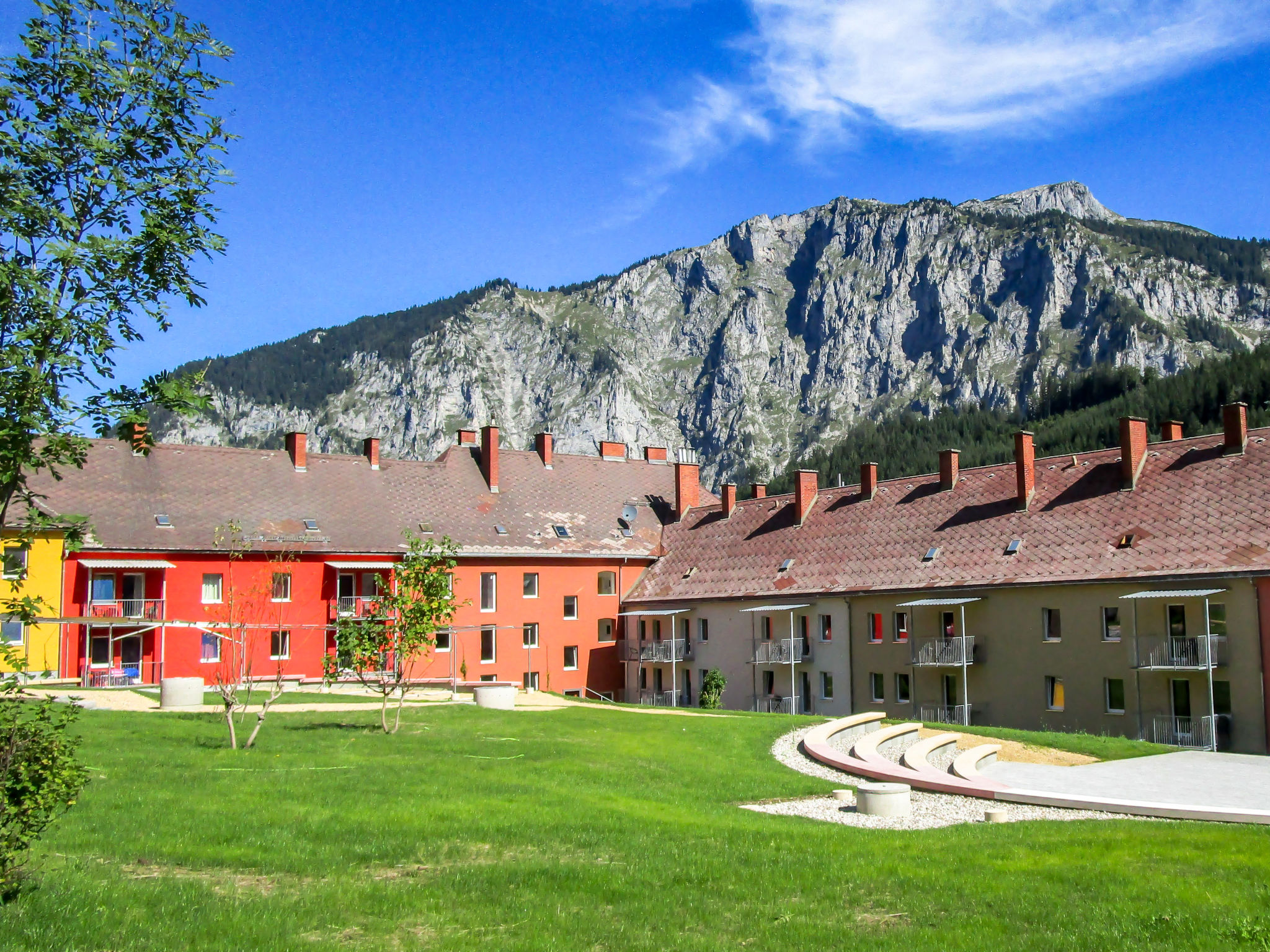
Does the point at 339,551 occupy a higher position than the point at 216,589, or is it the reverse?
the point at 339,551

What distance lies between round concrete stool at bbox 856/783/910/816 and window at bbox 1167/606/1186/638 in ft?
69.6

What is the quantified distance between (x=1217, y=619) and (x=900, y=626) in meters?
12.1

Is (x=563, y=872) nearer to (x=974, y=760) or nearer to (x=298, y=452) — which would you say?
(x=974, y=760)

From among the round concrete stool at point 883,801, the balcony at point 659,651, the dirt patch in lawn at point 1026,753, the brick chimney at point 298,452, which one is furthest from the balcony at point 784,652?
the round concrete stool at point 883,801

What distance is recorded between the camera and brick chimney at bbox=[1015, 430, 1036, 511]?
4112cm

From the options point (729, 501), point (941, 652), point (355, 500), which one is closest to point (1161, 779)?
point (941, 652)

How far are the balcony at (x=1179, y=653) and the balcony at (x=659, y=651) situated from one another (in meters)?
21.3

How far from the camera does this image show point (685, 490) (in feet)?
198

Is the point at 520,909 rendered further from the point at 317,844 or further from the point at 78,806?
the point at 78,806

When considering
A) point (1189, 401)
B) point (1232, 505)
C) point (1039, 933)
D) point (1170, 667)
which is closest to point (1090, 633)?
point (1170, 667)

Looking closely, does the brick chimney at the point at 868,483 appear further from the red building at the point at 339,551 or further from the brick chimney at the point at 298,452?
the brick chimney at the point at 298,452

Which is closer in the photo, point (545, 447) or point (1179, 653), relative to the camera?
point (1179, 653)

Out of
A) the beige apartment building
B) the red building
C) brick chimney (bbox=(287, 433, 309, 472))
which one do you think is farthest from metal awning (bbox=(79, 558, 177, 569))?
the beige apartment building

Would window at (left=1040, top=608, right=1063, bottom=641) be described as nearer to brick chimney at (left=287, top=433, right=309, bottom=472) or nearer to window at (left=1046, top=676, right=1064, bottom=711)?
window at (left=1046, top=676, right=1064, bottom=711)
